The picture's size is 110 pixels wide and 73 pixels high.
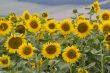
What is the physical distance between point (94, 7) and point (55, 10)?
30.8 ft

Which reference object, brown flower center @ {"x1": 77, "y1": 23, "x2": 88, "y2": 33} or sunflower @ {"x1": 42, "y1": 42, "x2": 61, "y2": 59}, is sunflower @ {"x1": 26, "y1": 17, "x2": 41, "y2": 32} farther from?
sunflower @ {"x1": 42, "y1": 42, "x2": 61, "y2": 59}

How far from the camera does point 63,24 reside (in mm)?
4984

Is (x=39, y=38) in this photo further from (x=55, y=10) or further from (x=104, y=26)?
(x=55, y=10)

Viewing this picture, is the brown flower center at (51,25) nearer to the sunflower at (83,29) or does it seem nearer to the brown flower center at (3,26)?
the brown flower center at (3,26)

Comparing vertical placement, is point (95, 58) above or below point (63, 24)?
below

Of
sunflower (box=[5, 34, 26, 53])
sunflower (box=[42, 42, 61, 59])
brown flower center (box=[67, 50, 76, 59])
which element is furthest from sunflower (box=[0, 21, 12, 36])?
brown flower center (box=[67, 50, 76, 59])

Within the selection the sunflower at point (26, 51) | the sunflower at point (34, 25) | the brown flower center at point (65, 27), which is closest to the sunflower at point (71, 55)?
the sunflower at point (26, 51)

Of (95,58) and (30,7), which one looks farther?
(30,7)

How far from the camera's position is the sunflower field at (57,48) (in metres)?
4.39

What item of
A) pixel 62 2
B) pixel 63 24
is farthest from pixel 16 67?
pixel 62 2

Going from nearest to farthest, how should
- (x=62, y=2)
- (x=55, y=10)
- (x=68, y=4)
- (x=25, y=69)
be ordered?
1. (x=25, y=69)
2. (x=55, y=10)
3. (x=68, y=4)
4. (x=62, y=2)

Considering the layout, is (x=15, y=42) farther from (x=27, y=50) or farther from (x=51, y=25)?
(x=51, y=25)

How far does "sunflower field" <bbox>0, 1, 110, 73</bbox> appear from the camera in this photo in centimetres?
439

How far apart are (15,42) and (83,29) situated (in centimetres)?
74
